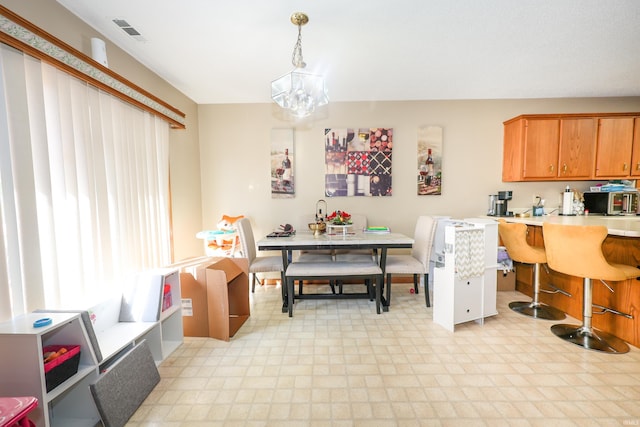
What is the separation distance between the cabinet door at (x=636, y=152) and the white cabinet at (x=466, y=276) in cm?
251

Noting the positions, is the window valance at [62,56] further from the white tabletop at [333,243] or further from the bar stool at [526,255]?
the bar stool at [526,255]

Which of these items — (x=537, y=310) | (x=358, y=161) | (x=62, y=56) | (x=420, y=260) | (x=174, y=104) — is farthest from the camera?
(x=358, y=161)

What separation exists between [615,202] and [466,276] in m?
2.70

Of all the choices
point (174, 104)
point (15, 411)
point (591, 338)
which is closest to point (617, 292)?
point (591, 338)

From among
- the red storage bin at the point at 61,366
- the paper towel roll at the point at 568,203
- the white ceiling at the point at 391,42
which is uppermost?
the white ceiling at the point at 391,42

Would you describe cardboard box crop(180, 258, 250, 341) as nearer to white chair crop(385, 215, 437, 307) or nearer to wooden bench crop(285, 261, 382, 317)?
wooden bench crop(285, 261, 382, 317)

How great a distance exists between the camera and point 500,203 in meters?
3.54

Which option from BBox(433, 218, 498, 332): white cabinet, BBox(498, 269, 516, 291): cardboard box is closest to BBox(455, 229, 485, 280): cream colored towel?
BBox(433, 218, 498, 332): white cabinet

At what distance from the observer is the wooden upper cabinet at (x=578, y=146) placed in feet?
10.8

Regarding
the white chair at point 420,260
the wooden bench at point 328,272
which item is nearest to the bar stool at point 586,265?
the white chair at point 420,260

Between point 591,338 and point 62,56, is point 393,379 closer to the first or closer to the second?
point 591,338

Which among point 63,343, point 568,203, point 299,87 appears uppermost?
point 299,87

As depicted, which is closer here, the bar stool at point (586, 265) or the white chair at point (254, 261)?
the bar stool at point (586, 265)

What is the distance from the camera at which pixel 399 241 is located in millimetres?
2592
